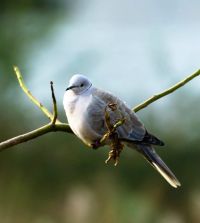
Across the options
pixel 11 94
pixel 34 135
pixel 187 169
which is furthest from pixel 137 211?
pixel 34 135

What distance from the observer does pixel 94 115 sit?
5.29 feet

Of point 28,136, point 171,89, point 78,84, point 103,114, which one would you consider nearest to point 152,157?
point 103,114

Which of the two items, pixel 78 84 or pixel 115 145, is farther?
pixel 78 84

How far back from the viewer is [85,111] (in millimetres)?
1599

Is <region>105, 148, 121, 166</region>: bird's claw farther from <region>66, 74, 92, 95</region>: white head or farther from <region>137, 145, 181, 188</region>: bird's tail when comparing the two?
<region>137, 145, 181, 188</region>: bird's tail

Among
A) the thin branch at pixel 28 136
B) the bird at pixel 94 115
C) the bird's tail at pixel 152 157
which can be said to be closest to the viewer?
the thin branch at pixel 28 136

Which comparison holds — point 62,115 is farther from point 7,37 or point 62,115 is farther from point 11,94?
point 7,37

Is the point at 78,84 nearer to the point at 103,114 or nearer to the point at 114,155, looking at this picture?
the point at 103,114

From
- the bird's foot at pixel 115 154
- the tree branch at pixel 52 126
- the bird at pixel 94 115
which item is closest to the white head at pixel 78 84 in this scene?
the bird at pixel 94 115

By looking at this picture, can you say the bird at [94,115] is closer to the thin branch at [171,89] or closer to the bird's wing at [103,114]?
the bird's wing at [103,114]

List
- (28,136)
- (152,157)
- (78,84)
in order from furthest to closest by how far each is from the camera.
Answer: (152,157) < (78,84) < (28,136)

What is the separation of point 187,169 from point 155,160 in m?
3.55

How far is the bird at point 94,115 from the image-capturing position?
5.02 feet

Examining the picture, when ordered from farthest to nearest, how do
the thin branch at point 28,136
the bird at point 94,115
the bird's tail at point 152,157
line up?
1. the bird's tail at point 152,157
2. the bird at point 94,115
3. the thin branch at point 28,136
